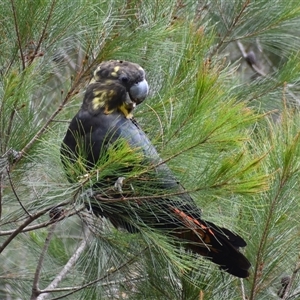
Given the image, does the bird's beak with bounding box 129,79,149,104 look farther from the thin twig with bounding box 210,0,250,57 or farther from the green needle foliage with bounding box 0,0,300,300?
the thin twig with bounding box 210,0,250,57

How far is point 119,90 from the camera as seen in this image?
73.8 inches

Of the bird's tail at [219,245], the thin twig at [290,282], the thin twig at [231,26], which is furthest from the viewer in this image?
the thin twig at [231,26]

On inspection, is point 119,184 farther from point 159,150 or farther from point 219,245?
point 219,245

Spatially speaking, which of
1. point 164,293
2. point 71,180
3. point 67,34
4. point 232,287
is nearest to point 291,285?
point 232,287

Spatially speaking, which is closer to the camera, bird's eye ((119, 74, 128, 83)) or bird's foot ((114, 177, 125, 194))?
bird's foot ((114, 177, 125, 194))

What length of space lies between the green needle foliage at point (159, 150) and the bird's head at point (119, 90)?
0.22 feet

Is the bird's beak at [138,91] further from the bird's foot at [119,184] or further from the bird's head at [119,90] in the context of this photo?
the bird's foot at [119,184]

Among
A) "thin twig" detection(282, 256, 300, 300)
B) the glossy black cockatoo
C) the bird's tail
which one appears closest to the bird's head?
the glossy black cockatoo

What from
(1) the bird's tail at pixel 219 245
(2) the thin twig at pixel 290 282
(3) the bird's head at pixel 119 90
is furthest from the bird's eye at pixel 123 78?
(2) the thin twig at pixel 290 282

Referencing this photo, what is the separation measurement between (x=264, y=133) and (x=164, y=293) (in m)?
0.45

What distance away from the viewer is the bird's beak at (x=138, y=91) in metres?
1.86

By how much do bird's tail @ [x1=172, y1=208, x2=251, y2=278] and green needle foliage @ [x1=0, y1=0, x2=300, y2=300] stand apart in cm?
3

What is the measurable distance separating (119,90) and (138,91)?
0.05 m

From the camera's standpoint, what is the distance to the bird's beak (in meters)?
1.86
